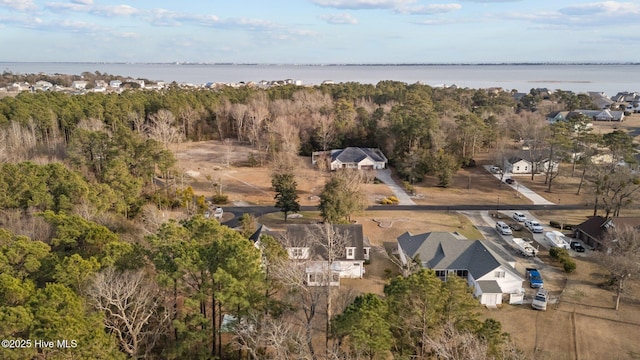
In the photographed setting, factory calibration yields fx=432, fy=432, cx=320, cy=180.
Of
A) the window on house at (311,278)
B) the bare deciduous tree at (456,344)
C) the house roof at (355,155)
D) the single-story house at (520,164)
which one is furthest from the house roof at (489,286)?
the house roof at (355,155)

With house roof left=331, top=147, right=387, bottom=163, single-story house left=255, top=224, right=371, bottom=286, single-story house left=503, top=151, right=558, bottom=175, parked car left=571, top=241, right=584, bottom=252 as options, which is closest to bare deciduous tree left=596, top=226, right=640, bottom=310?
parked car left=571, top=241, right=584, bottom=252

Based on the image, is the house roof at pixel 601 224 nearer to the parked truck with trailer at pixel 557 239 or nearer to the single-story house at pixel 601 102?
the parked truck with trailer at pixel 557 239

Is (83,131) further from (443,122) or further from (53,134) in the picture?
(443,122)

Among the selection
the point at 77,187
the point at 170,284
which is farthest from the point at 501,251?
the point at 77,187

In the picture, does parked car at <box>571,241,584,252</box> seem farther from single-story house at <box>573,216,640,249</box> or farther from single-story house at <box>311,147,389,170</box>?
single-story house at <box>311,147,389,170</box>

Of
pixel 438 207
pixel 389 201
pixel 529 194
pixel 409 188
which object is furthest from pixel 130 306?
pixel 529 194
